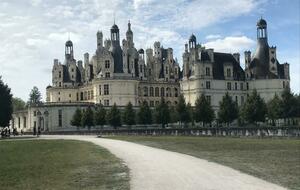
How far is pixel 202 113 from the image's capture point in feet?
299

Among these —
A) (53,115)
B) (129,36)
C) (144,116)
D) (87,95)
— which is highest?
(129,36)

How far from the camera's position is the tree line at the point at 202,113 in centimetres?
8550

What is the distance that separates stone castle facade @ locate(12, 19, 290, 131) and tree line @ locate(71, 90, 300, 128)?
40.1 feet

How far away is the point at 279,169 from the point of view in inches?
916

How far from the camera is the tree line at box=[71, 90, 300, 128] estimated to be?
85500 mm

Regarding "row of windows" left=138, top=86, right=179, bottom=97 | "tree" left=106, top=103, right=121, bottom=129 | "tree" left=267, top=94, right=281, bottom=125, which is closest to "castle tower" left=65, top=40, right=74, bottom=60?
"row of windows" left=138, top=86, right=179, bottom=97

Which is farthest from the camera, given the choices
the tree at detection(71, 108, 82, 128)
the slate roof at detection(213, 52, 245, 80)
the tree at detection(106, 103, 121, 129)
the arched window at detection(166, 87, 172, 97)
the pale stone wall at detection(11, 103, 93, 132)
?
the arched window at detection(166, 87, 172, 97)

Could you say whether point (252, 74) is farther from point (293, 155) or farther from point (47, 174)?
point (47, 174)

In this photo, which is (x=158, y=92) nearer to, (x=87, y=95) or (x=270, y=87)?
(x=87, y=95)

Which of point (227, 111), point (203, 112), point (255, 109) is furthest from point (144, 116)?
point (255, 109)

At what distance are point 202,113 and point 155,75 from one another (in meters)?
36.5

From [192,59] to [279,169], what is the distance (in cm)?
9615

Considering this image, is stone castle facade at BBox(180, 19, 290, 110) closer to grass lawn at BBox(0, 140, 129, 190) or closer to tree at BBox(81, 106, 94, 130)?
tree at BBox(81, 106, 94, 130)

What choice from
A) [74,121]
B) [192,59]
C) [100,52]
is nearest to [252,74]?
[192,59]
